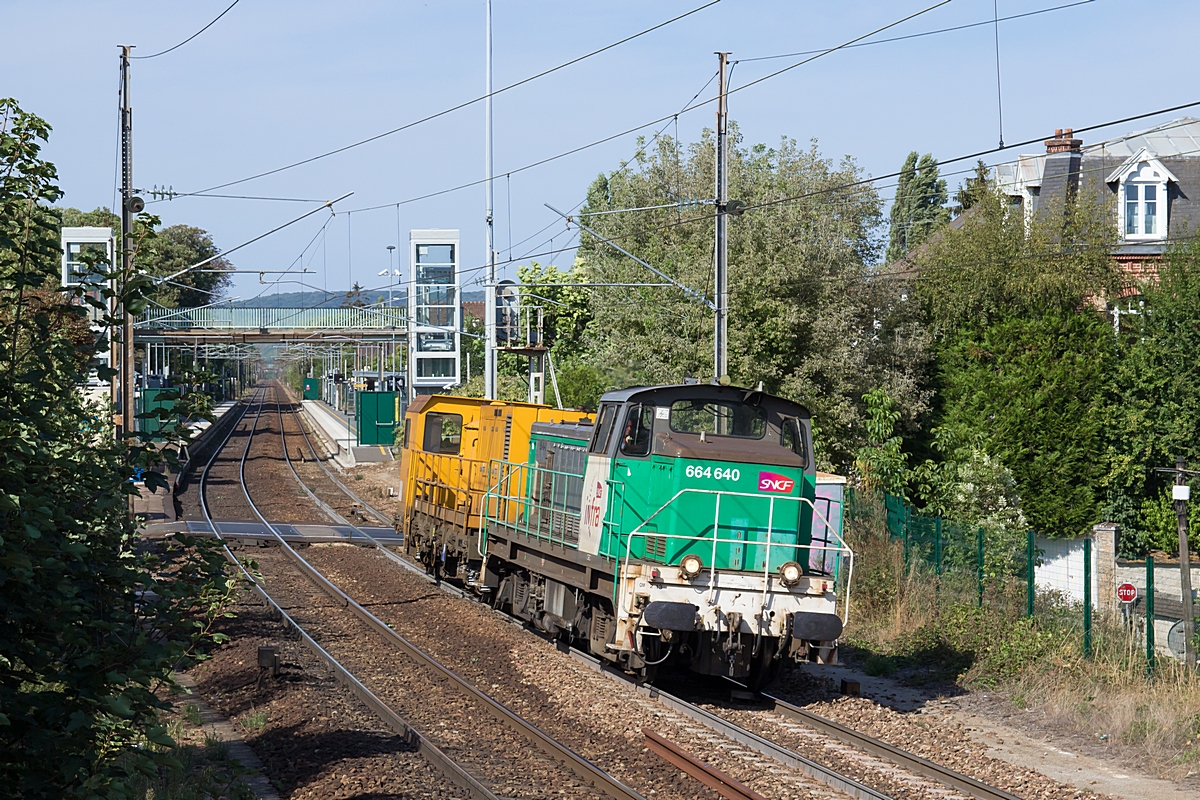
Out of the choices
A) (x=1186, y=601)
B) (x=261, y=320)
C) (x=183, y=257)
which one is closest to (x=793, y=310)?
(x=1186, y=601)

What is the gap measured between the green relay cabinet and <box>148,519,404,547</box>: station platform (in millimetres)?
17604

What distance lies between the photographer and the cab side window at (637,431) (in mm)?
12484

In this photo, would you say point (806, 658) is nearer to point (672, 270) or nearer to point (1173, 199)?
point (672, 270)

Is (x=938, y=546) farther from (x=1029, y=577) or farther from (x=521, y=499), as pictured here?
(x=521, y=499)

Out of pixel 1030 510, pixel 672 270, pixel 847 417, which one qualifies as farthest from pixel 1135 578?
pixel 672 270

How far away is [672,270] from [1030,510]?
12162 millimetres

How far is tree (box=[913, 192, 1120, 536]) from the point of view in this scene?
31422mm

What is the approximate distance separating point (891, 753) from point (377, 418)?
40.4 m

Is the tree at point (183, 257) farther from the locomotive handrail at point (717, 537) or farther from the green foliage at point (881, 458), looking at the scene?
the locomotive handrail at point (717, 537)

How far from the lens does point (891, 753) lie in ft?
33.3

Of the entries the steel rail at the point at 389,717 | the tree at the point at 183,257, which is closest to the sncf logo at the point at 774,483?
the steel rail at the point at 389,717

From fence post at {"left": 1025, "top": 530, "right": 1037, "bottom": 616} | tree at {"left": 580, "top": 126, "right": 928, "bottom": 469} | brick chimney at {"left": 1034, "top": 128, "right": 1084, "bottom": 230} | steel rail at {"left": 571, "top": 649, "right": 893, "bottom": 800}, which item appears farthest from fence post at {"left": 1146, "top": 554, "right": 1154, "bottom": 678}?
brick chimney at {"left": 1034, "top": 128, "right": 1084, "bottom": 230}

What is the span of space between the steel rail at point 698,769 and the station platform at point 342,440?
124ft

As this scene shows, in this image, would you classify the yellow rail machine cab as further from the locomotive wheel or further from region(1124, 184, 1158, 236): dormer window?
region(1124, 184, 1158, 236): dormer window
